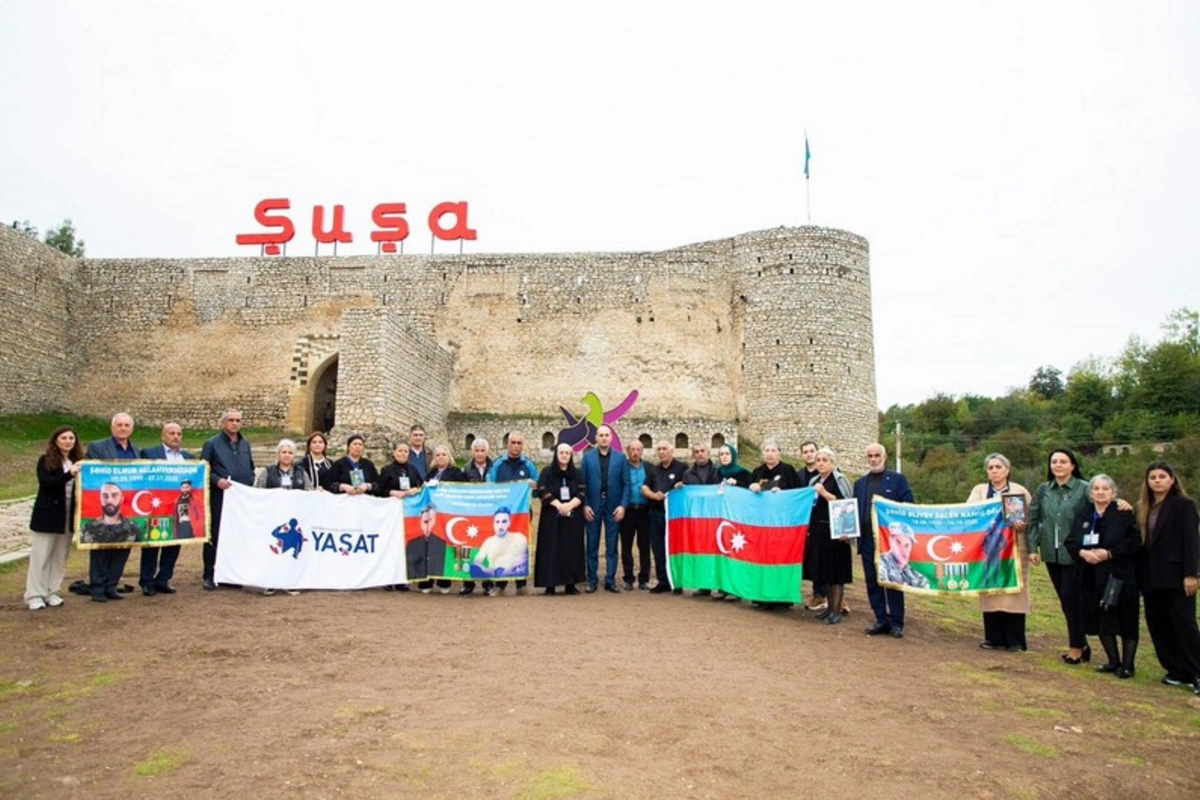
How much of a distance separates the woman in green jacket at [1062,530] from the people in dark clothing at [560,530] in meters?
4.40

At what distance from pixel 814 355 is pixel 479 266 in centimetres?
1155

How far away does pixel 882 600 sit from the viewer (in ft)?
25.6

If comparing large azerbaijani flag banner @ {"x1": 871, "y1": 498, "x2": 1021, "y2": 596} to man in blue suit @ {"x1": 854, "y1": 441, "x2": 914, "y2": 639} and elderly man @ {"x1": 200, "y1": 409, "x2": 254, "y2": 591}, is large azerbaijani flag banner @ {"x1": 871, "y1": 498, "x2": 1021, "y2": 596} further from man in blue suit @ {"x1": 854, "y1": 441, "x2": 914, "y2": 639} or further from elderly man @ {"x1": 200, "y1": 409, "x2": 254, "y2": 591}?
elderly man @ {"x1": 200, "y1": 409, "x2": 254, "y2": 591}

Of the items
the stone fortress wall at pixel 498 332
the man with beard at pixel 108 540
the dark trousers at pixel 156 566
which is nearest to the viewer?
the man with beard at pixel 108 540

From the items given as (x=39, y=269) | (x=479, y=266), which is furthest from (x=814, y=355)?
(x=39, y=269)

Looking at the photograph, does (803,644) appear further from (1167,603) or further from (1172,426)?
(1172,426)

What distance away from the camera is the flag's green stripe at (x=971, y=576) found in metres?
7.31

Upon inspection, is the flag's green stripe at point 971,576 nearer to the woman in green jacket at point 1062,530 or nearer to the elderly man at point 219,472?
the woman in green jacket at point 1062,530

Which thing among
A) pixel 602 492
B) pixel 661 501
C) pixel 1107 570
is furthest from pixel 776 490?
pixel 1107 570

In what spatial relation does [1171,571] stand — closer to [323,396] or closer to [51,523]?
[51,523]

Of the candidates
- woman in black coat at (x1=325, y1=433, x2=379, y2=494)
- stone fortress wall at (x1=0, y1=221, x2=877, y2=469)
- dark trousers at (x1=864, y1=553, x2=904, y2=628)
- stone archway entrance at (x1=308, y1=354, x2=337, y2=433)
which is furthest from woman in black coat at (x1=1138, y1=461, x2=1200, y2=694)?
stone archway entrance at (x1=308, y1=354, x2=337, y2=433)

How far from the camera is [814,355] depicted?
1020 inches

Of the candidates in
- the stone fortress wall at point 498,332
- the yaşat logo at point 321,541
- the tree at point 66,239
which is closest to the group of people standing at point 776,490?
the yaşat logo at point 321,541

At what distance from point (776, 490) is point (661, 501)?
1364mm
